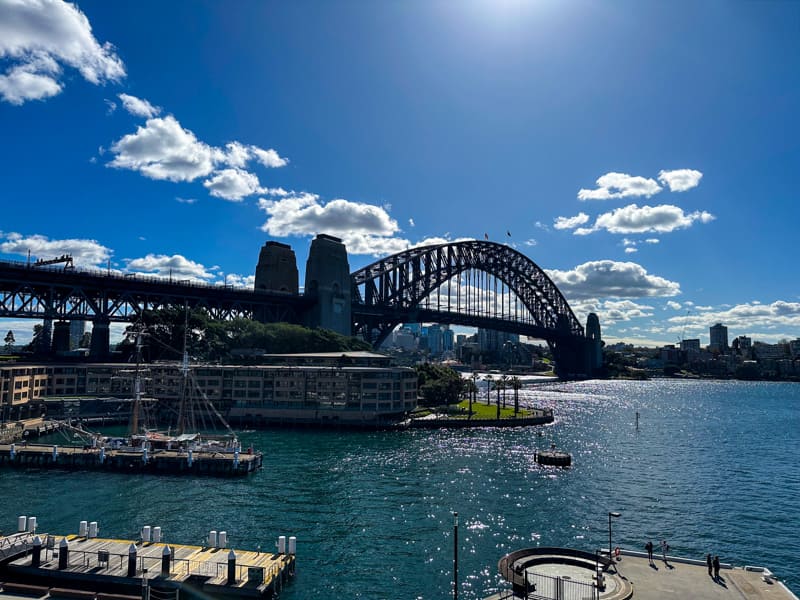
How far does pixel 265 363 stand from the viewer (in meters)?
109

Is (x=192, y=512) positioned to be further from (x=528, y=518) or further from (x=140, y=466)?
(x=528, y=518)

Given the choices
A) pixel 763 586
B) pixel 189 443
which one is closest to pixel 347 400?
pixel 189 443

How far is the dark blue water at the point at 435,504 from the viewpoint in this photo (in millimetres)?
35031

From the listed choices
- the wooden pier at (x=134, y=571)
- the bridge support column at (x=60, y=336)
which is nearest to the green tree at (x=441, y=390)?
the wooden pier at (x=134, y=571)

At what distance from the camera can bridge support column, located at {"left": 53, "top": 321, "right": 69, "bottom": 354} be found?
12506cm

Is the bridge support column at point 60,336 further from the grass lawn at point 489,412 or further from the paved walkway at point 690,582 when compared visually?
the paved walkway at point 690,582

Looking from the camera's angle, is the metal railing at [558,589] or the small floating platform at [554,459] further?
the small floating platform at [554,459]

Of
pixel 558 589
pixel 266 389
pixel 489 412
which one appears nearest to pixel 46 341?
pixel 266 389

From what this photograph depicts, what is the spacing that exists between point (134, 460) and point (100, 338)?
71763mm

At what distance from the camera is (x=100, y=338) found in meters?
120

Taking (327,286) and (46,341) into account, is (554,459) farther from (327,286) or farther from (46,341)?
(46,341)

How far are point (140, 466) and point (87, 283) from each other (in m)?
72.1

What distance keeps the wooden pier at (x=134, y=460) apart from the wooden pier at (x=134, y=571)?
958 inches

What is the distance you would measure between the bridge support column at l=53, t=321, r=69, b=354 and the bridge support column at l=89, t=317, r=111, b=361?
1057cm
